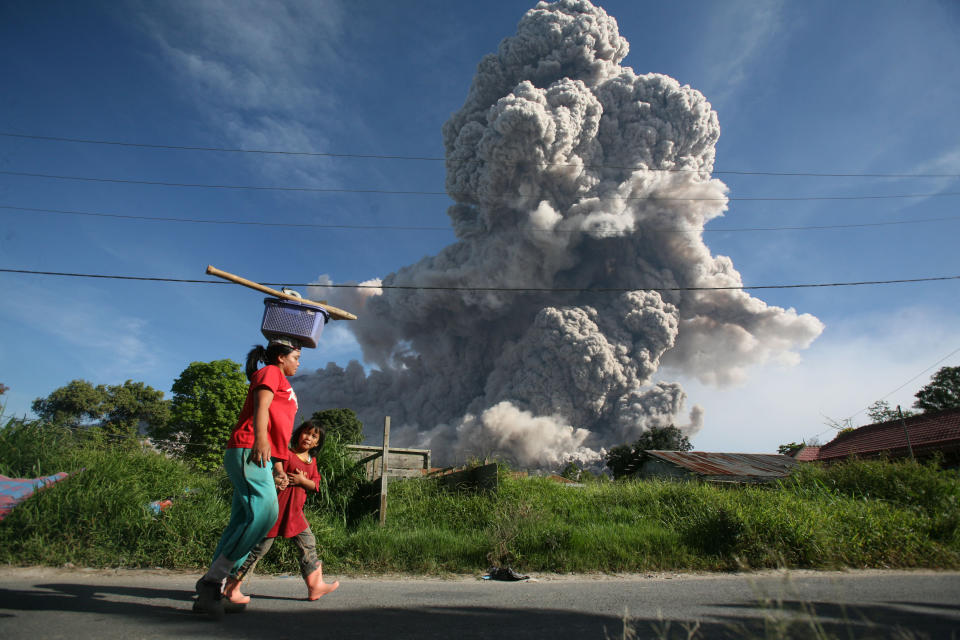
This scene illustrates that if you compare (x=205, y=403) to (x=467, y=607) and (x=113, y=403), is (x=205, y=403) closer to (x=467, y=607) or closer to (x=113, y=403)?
(x=113, y=403)

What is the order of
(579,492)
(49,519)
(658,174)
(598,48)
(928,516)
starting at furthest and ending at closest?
1. (598,48)
2. (658,174)
3. (579,492)
4. (928,516)
5. (49,519)

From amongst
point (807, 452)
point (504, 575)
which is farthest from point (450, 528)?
point (807, 452)

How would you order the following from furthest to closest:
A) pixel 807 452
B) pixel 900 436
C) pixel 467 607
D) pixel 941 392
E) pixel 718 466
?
1. pixel 941 392
2. pixel 807 452
3. pixel 900 436
4. pixel 718 466
5. pixel 467 607

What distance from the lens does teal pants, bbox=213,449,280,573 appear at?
2.67 metres

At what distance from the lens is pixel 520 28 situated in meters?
46.5

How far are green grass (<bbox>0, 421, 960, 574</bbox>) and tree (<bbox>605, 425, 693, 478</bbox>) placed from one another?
28769 mm

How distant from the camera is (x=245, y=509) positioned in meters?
2.71

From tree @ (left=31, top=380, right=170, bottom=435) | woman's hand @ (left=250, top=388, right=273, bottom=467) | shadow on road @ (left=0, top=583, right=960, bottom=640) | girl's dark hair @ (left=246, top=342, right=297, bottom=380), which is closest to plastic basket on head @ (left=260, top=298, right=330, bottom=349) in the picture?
girl's dark hair @ (left=246, top=342, right=297, bottom=380)

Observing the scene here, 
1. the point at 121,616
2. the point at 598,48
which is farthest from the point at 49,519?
the point at 598,48

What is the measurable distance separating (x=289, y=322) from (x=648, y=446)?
122ft

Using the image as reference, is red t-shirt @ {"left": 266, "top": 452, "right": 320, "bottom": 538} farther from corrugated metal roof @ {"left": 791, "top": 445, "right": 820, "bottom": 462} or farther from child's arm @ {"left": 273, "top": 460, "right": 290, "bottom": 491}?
corrugated metal roof @ {"left": 791, "top": 445, "right": 820, "bottom": 462}

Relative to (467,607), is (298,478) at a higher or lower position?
higher

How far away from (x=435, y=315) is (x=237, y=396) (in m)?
25.8

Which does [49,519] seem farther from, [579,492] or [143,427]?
[143,427]
